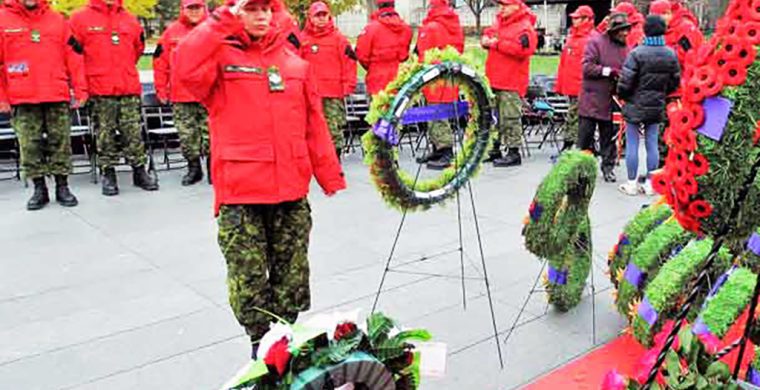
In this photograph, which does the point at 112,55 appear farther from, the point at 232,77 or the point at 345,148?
the point at 232,77

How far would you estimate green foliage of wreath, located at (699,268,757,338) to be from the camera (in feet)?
10.4

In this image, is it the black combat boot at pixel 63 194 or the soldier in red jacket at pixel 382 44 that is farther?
the soldier in red jacket at pixel 382 44

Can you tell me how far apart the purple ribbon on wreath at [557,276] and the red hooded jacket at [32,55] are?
4988 mm

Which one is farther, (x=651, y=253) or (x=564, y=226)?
(x=564, y=226)

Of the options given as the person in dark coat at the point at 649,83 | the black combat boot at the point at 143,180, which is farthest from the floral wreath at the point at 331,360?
the black combat boot at the point at 143,180

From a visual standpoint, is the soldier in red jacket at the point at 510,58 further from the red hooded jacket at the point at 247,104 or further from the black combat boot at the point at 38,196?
the red hooded jacket at the point at 247,104

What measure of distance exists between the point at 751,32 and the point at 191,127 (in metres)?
6.96

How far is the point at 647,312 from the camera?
356cm

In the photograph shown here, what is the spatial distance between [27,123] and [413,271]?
13.6 ft

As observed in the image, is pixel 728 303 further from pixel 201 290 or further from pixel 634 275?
pixel 201 290

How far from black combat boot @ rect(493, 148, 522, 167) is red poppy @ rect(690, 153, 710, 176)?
24.2ft

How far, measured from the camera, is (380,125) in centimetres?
378

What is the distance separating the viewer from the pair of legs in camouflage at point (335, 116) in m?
8.88

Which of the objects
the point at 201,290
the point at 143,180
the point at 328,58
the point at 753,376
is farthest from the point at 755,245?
the point at 143,180
